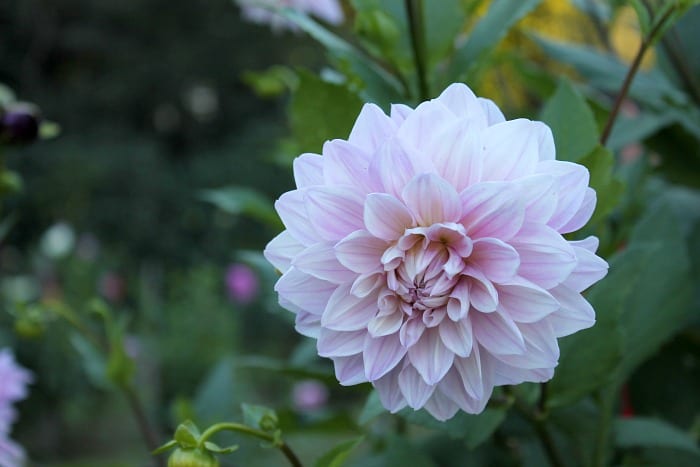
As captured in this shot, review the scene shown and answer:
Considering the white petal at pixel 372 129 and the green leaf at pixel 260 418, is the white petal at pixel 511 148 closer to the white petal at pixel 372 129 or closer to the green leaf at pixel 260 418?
the white petal at pixel 372 129

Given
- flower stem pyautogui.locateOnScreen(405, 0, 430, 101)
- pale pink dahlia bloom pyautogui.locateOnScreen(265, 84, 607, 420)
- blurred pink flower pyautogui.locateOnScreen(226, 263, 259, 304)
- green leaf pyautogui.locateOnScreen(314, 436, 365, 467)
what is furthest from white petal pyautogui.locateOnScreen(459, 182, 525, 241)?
blurred pink flower pyautogui.locateOnScreen(226, 263, 259, 304)

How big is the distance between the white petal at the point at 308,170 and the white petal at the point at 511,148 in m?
0.06

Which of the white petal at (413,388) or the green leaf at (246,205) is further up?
the white petal at (413,388)

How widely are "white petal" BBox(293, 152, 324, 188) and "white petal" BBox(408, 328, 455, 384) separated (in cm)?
7

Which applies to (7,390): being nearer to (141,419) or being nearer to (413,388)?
(141,419)

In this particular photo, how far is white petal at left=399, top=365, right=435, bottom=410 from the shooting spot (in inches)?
12.1

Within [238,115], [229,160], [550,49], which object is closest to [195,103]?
[238,115]

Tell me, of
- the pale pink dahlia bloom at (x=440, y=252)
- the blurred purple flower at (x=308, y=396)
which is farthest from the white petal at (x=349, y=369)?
the blurred purple flower at (x=308, y=396)

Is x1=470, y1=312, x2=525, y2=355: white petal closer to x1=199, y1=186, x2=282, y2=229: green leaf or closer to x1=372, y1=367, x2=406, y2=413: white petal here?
x1=372, y1=367, x2=406, y2=413: white petal

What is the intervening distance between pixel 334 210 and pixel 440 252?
0.04m

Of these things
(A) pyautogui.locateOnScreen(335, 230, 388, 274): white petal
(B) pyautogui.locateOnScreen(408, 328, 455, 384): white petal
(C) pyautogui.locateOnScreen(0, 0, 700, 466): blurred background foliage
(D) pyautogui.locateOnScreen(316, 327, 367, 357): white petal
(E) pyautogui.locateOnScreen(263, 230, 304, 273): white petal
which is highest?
(A) pyautogui.locateOnScreen(335, 230, 388, 274): white petal

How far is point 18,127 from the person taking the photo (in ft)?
1.94

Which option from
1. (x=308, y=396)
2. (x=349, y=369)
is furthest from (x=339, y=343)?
(x=308, y=396)

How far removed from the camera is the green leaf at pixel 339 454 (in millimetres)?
372
